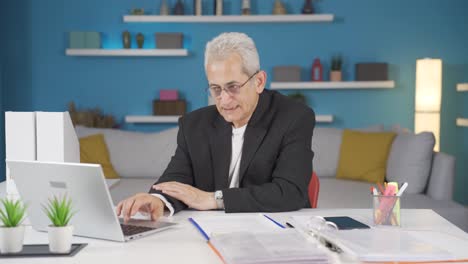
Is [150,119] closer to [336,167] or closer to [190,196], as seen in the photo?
[336,167]

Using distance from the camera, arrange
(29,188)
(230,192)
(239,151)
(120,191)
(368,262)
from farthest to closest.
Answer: (120,191), (239,151), (230,192), (29,188), (368,262)

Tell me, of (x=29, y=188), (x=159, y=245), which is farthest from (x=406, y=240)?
(x=29, y=188)

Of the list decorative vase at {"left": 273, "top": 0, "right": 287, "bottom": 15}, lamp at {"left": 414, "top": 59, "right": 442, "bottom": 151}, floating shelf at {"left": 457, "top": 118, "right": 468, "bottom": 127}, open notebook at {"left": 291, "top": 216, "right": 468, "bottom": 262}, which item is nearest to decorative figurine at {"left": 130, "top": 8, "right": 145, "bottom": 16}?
decorative vase at {"left": 273, "top": 0, "right": 287, "bottom": 15}

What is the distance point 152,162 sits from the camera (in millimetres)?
4992

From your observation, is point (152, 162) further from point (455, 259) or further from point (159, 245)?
point (455, 259)

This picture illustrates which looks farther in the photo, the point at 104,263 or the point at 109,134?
the point at 109,134

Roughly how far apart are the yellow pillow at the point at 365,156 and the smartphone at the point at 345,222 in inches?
122

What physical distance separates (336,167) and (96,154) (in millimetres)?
1856

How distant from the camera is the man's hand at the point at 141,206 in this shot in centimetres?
182

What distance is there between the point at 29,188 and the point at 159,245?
37 cm

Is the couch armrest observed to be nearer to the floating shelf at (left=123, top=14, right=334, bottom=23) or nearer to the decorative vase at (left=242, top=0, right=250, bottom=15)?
the floating shelf at (left=123, top=14, right=334, bottom=23)

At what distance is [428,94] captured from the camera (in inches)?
225

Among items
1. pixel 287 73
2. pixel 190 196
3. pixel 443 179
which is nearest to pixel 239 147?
pixel 190 196

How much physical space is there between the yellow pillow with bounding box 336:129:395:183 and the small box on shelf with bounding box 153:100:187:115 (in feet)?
5.58
